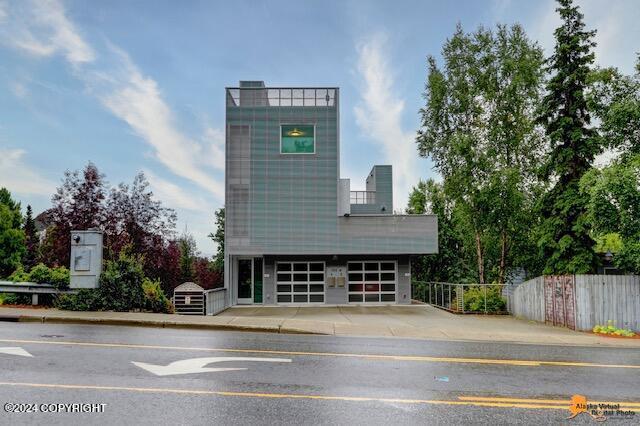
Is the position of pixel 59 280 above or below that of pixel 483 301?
above

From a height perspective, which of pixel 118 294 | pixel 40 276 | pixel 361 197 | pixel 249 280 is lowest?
pixel 249 280

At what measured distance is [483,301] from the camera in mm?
22781

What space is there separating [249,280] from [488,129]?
53.3ft

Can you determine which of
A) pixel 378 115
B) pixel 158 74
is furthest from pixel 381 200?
pixel 158 74

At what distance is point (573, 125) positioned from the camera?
19.7m

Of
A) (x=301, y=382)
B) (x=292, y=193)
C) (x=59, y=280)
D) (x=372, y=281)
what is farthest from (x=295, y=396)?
(x=372, y=281)

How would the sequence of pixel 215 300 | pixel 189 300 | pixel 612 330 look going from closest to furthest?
pixel 612 330, pixel 189 300, pixel 215 300

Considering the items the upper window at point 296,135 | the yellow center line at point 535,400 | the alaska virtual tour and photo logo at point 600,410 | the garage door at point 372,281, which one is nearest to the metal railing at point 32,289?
the yellow center line at point 535,400

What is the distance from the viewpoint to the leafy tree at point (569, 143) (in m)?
19.2

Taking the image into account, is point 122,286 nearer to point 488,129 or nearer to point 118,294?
point 118,294

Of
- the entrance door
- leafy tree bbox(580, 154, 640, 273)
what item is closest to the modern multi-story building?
the entrance door

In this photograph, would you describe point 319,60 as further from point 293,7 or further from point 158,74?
point 158,74

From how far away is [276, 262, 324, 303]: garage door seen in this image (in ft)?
92.4

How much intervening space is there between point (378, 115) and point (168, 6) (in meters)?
21.0
